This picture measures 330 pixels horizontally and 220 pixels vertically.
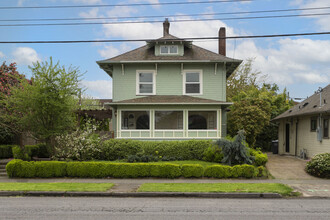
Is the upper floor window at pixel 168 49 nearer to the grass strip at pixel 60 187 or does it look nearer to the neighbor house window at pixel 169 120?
the neighbor house window at pixel 169 120

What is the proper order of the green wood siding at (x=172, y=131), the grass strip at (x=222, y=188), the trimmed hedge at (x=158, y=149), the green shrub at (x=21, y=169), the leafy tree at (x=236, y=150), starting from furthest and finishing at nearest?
the green wood siding at (x=172, y=131), the trimmed hedge at (x=158, y=149), the leafy tree at (x=236, y=150), the green shrub at (x=21, y=169), the grass strip at (x=222, y=188)

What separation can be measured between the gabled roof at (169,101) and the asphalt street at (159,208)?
9.13 meters

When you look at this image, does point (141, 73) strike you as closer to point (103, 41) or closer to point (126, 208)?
point (103, 41)

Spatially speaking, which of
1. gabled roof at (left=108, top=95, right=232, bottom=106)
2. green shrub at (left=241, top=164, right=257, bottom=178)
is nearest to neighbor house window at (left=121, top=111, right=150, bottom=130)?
gabled roof at (left=108, top=95, right=232, bottom=106)

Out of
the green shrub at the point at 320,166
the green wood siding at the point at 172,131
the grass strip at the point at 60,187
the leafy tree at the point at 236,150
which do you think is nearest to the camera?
the grass strip at the point at 60,187

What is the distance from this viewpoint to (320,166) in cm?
1330

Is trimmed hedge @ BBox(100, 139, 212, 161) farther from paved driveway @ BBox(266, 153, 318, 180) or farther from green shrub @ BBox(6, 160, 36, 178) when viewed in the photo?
green shrub @ BBox(6, 160, 36, 178)

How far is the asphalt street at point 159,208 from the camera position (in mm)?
7406

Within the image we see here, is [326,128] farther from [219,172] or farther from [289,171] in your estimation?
[219,172]

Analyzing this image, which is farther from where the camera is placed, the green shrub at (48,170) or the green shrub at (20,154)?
the green shrub at (20,154)

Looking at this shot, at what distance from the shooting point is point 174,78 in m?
20.0

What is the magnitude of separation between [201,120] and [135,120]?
4646 mm

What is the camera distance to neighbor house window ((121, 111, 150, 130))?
19.7 meters

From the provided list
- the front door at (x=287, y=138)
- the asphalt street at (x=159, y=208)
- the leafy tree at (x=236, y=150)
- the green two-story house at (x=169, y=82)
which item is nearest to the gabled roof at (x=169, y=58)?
the green two-story house at (x=169, y=82)
